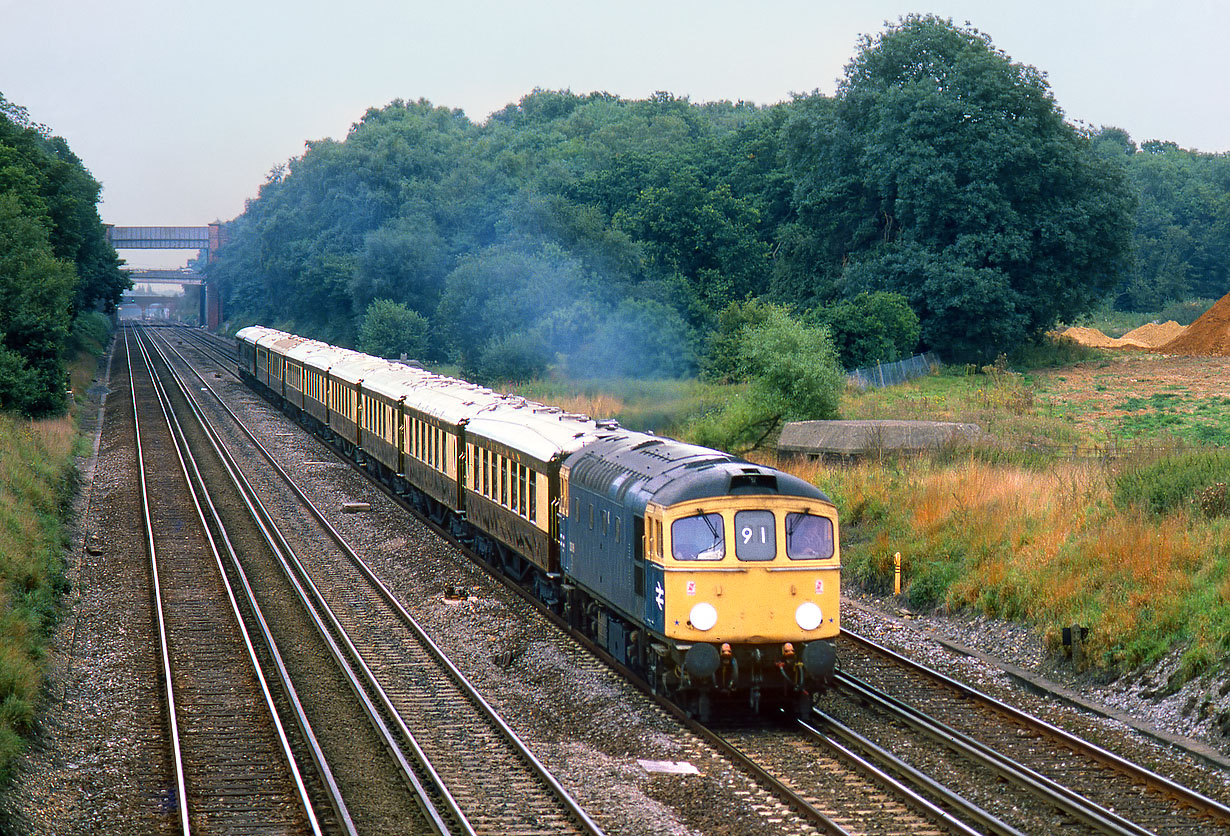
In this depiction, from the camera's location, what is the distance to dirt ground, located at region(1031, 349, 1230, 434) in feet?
125

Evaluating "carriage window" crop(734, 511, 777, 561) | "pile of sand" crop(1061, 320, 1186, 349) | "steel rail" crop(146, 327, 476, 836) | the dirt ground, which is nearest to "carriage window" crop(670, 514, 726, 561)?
"carriage window" crop(734, 511, 777, 561)

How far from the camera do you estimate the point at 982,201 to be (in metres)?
55.3

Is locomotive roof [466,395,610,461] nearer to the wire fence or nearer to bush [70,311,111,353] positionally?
the wire fence

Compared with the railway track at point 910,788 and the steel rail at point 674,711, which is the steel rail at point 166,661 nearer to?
the steel rail at point 674,711

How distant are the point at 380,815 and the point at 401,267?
66.5 metres

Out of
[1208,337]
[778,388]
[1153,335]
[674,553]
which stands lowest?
[674,553]

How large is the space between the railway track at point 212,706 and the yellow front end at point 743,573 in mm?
4454

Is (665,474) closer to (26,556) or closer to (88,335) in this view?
(26,556)

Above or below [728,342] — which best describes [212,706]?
below

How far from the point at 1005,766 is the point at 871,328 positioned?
4024cm

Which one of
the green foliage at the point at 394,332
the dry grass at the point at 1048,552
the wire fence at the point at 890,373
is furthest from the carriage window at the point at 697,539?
the green foliage at the point at 394,332

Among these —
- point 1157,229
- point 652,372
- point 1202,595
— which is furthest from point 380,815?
point 1157,229

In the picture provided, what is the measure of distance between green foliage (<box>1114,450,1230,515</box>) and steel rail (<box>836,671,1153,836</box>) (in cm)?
620

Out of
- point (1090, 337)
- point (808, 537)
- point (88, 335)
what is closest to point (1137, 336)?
point (1090, 337)
